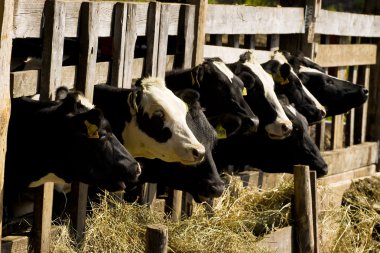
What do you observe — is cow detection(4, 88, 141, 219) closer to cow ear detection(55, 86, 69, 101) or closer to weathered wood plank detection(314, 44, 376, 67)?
cow ear detection(55, 86, 69, 101)

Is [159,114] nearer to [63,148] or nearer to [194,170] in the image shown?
[194,170]

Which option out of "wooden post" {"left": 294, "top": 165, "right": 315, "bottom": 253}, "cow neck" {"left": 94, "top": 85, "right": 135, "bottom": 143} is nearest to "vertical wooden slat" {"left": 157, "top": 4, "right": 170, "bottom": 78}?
"cow neck" {"left": 94, "top": 85, "right": 135, "bottom": 143}

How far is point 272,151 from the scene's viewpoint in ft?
33.2

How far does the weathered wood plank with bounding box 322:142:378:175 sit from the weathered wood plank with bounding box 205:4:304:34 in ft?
5.20

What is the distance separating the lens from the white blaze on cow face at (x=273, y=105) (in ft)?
31.2

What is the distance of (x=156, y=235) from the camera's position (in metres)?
6.12

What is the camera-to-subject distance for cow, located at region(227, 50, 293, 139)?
952cm

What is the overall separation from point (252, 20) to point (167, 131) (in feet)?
10.5

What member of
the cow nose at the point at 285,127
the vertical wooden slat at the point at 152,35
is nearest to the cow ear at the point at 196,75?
the vertical wooden slat at the point at 152,35

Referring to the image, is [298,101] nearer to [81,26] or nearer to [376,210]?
[376,210]

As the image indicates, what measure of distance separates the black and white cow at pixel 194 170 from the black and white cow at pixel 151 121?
0.23 meters

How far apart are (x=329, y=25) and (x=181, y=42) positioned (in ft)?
12.3

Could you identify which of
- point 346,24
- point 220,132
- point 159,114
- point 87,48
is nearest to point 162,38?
point 220,132

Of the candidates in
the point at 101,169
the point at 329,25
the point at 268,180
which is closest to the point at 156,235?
the point at 101,169
